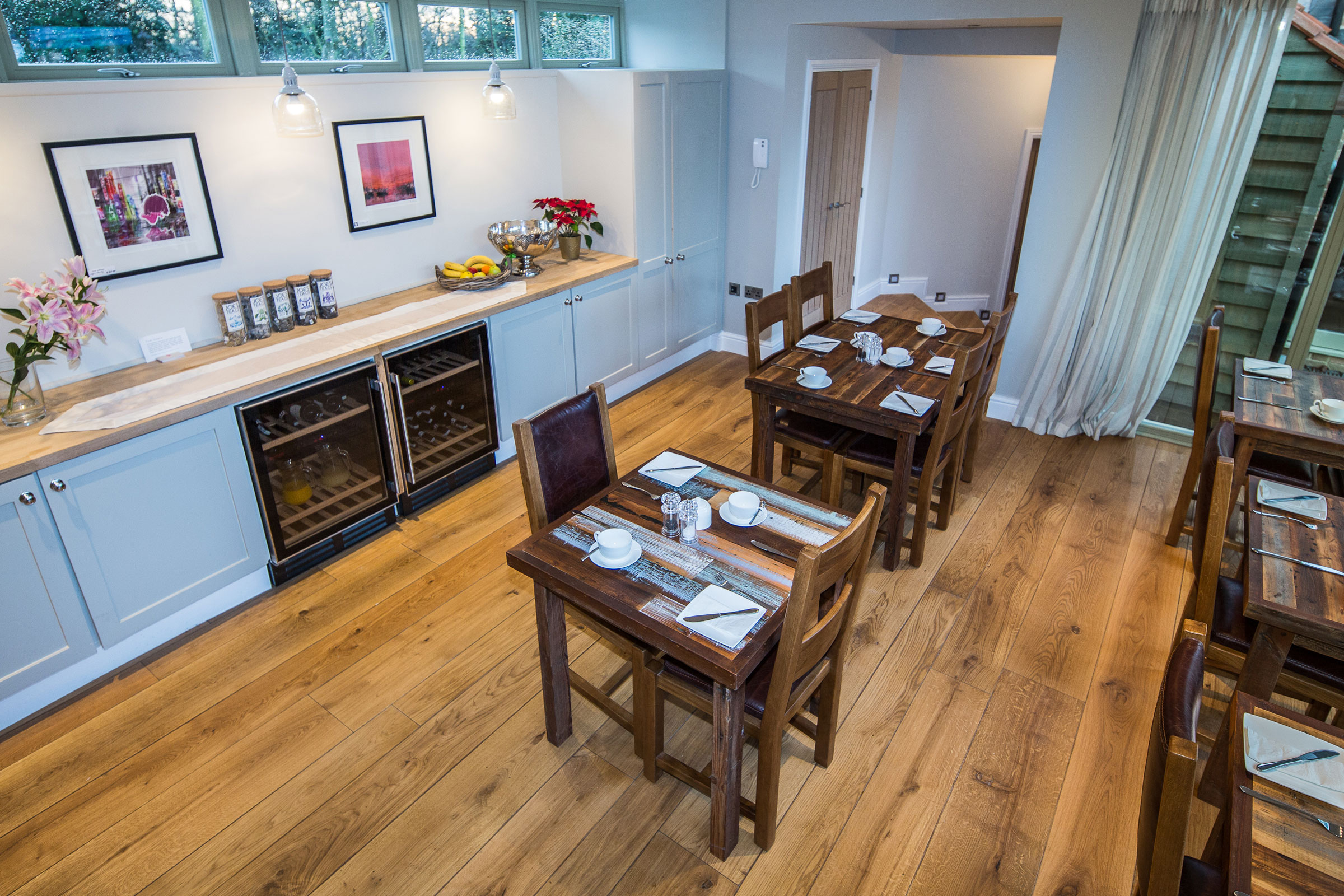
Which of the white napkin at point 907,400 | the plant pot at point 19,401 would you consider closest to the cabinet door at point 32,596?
the plant pot at point 19,401

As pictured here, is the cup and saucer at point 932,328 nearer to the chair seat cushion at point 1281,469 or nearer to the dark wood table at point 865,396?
the dark wood table at point 865,396

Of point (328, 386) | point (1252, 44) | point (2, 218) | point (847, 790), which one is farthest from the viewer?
point (1252, 44)

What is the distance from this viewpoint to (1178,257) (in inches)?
151

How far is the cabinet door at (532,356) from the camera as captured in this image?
3822 millimetres

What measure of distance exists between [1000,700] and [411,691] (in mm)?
1981

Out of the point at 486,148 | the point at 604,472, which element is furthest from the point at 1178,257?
the point at 486,148

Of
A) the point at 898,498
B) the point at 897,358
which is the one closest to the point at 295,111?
the point at 897,358

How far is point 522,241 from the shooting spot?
416 cm

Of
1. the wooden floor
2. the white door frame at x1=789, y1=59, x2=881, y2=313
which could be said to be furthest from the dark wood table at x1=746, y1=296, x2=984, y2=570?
the white door frame at x1=789, y1=59, x2=881, y2=313

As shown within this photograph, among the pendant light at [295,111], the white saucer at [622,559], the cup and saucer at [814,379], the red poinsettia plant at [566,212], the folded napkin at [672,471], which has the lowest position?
the white saucer at [622,559]

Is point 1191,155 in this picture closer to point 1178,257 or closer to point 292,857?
point 1178,257

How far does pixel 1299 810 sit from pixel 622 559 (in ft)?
4.82

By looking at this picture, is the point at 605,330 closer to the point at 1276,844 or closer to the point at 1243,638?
the point at 1243,638

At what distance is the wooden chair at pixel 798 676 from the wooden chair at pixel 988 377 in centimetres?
149
